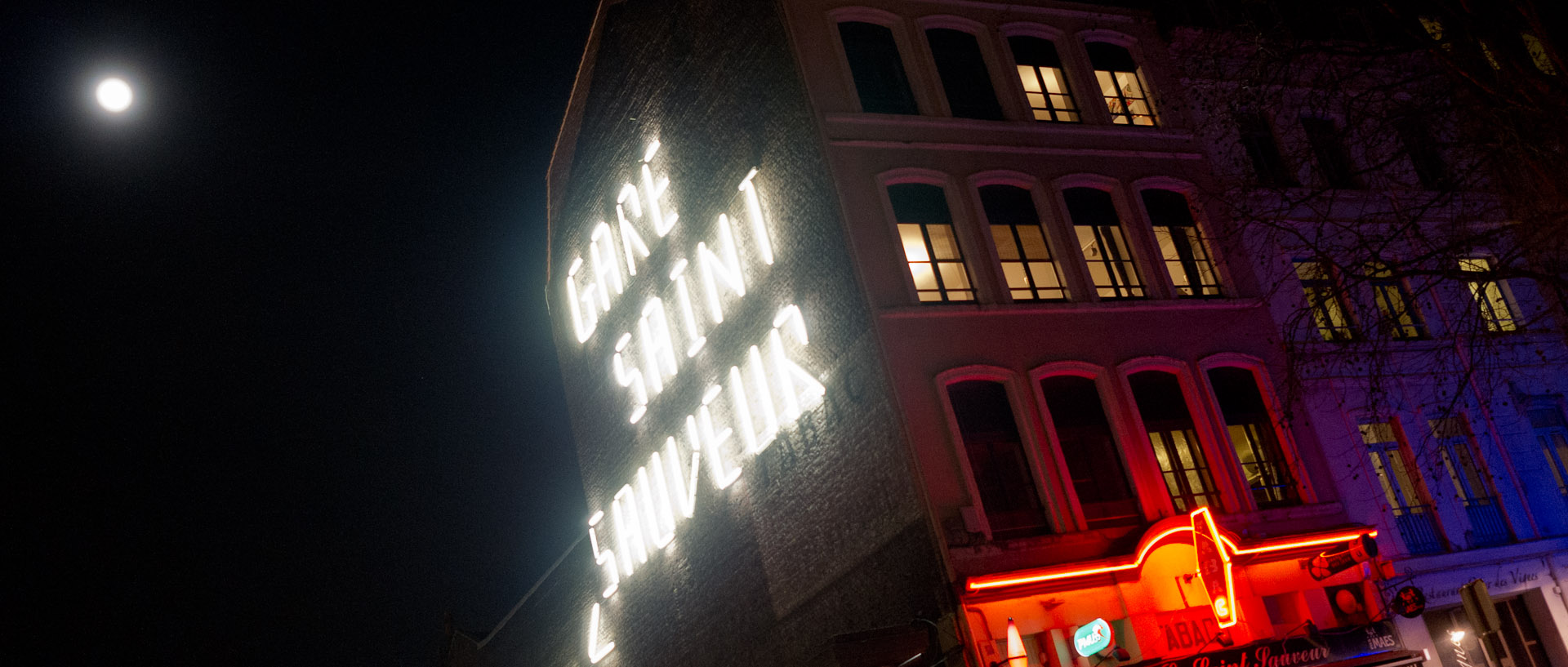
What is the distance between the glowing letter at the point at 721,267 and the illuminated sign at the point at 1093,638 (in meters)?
8.32

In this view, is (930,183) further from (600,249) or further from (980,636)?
(600,249)

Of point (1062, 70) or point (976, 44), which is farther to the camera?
point (1062, 70)

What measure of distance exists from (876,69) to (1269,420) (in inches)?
333

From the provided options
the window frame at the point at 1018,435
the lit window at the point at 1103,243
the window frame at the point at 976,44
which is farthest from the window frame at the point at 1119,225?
the window frame at the point at 1018,435

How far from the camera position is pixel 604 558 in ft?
81.7

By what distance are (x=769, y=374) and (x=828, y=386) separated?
68.8 inches

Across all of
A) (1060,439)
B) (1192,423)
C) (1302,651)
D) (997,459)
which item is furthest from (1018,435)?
(1302,651)

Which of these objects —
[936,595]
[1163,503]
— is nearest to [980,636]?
[936,595]

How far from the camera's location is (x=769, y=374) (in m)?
18.8

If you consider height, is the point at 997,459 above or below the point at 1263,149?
below

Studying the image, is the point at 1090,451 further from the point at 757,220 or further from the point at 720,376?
the point at 720,376

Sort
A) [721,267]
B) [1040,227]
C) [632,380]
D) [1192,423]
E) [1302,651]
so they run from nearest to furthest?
[1302,651], [1192,423], [1040,227], [721,267], [632,380]

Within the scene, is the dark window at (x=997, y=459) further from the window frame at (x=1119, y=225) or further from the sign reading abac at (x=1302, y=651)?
the window frame at (x=1119, y=225)

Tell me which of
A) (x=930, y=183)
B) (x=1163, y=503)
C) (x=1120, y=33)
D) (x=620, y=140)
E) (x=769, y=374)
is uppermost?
(x=620, y=140)
